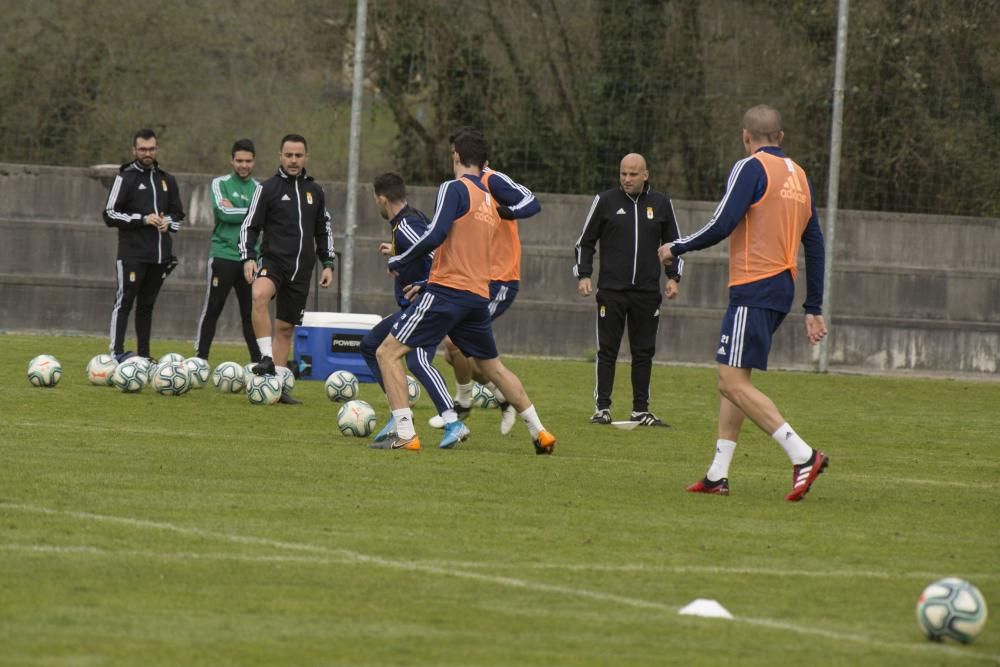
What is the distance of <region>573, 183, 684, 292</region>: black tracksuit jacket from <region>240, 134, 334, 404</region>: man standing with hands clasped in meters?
2.44

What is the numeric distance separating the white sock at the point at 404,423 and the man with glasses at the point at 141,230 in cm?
598

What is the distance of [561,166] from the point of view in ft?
74.0

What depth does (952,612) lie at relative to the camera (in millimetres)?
5562

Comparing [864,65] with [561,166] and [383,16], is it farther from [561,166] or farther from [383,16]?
[383,16]

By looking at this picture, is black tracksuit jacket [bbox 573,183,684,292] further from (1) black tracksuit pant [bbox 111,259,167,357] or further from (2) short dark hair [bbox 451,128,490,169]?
(1) black tracksuit pant [bbox 111,259,167,357]

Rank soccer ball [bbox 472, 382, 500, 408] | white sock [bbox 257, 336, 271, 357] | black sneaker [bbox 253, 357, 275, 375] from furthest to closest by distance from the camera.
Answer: soccer ball [bbox 472, 382, 500, 408] → white sock [bbox 257, 336, 271, 357] → black sneaker [bbox 253, 357, 275, 375]

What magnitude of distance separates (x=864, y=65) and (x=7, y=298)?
38.8 ft

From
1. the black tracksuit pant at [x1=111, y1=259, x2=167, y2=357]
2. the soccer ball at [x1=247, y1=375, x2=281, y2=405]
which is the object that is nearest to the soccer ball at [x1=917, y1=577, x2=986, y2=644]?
the soccer ball at [x1=247, y1=375, x2=281, y2=405]

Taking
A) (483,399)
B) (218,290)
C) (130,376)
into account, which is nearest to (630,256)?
(483,399)

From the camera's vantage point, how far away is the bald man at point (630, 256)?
14.4 metres

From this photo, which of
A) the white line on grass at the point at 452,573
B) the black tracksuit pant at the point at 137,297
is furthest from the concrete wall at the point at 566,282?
the white line on grass at the point at 452,573

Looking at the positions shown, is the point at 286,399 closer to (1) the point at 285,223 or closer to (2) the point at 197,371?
(2) the point at 197,371

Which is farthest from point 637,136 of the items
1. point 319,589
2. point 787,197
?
point 319,589

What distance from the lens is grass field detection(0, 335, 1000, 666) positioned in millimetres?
5422
